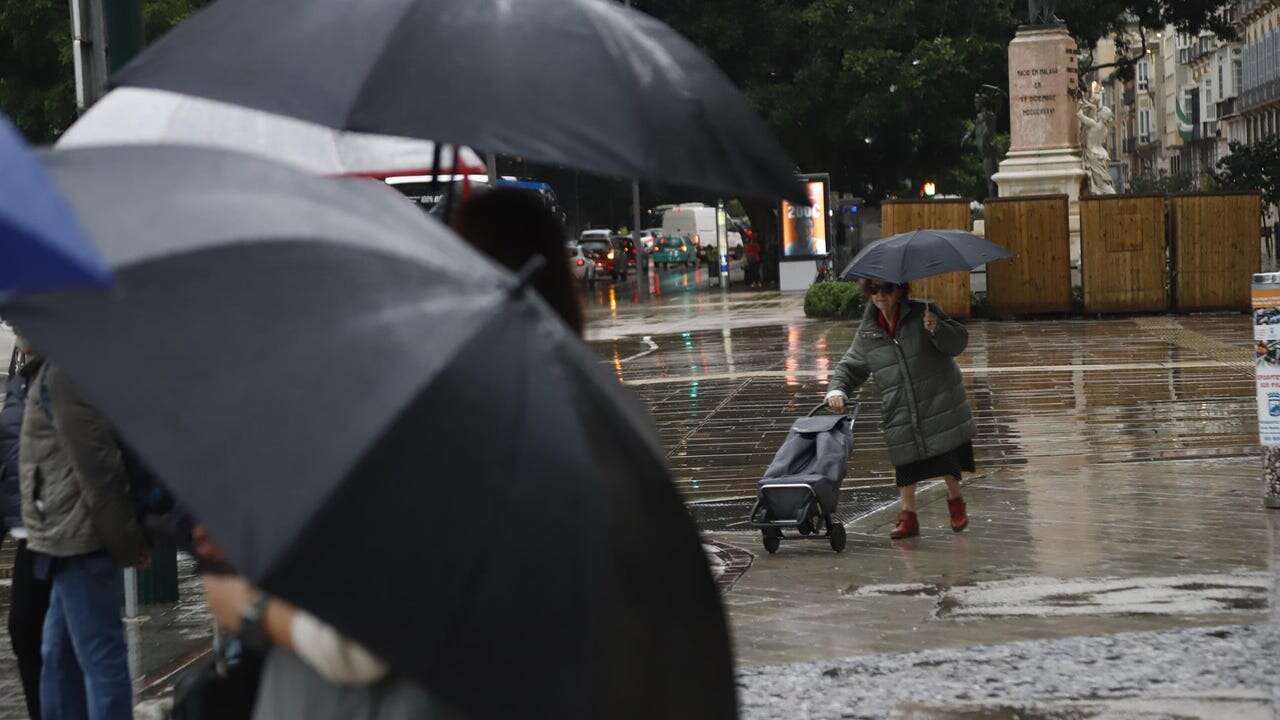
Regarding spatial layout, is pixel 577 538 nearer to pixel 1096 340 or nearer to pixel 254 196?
pixel 254 196

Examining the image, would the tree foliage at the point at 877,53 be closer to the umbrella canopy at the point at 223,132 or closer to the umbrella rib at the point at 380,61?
the umbrella canopy at the point at 223,132

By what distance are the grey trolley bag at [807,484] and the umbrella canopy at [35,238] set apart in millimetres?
7597

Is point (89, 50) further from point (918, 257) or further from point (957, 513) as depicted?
point (957, 513)

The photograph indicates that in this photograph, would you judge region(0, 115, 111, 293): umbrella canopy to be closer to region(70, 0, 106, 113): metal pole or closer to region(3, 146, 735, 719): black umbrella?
region(3, 146, 735, 719): black umbrella

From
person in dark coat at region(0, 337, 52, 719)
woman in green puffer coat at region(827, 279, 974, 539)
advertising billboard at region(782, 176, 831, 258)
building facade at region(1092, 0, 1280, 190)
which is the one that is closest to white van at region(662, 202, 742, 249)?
building facade at region(1092, 0, 1280, 190)

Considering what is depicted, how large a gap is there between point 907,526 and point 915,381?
766 mm

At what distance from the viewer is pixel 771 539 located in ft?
31.2

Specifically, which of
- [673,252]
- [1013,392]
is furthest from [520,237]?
[673,252]

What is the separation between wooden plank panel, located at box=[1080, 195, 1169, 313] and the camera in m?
27.8

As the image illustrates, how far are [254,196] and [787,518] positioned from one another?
277 inches

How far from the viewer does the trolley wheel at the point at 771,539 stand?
31.2 feet

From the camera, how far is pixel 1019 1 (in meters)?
42.7

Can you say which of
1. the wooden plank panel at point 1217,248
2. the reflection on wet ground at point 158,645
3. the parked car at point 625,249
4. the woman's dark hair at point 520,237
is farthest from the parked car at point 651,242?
the woman's dark hair at point 520,237

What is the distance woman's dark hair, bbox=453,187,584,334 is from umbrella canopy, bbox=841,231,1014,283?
6438 millimetres
